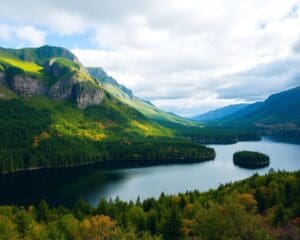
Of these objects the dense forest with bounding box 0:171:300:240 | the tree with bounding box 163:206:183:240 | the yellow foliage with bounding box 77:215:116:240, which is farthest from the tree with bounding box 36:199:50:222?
the tree with bounding box 163:206:183:240

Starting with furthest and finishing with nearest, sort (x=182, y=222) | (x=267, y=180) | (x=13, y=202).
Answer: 1. (x=13, y=202)
2. (x=267, y=180)
3. (x=182, y=222)

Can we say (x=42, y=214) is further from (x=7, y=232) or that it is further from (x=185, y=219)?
(x=185, y=219)

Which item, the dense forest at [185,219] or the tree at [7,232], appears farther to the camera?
the tree at [7,232]

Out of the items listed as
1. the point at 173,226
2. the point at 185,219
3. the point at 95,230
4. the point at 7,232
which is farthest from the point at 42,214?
the point at 185,219

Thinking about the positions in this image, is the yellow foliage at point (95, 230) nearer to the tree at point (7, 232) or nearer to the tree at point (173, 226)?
the tree at point (173, 226)

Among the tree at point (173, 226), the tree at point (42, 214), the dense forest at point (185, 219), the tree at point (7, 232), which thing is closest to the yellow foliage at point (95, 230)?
the dense forest at point (185, 219)

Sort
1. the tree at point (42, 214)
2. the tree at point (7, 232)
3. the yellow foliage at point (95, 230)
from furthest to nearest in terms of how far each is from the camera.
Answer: the tree at point (42, 214)
the tree at point (7, 232)
the yellow foliage at point (95, 230)

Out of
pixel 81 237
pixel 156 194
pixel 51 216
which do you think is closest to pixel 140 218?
pixel 81 237

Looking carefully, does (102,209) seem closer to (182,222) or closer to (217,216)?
(182,222)
